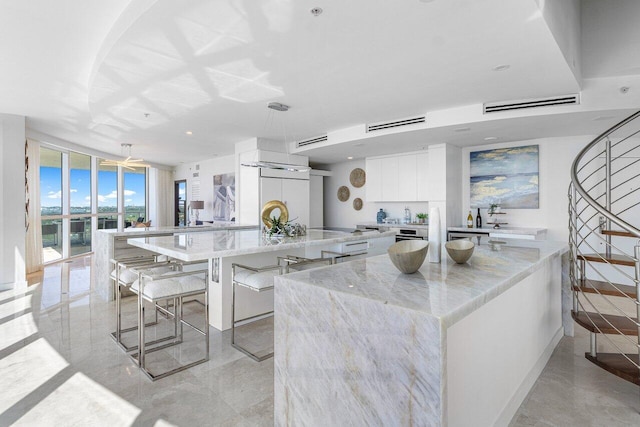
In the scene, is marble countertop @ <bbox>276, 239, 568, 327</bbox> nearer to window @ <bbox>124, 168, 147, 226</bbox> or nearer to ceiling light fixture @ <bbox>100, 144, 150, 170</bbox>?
ceiling light fixture @ <bbox>100, 144, 150, 170</bbox>

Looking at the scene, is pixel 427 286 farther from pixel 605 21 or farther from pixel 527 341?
pixel 605 21

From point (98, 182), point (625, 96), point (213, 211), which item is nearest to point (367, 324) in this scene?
point (625, 96)

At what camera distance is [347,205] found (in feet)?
26.2

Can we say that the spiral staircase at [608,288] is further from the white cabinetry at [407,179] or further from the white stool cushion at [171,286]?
the white cabinetry at [407,179]

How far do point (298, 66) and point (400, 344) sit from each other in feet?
8.32

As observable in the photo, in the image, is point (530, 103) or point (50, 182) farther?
point (50, 182)

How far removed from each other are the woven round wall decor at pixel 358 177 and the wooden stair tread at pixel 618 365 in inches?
216

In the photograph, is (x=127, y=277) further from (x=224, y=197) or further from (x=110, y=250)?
(x=224, y=197)

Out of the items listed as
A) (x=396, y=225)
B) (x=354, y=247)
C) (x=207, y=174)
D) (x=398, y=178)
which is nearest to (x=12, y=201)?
(x=207, y=174)

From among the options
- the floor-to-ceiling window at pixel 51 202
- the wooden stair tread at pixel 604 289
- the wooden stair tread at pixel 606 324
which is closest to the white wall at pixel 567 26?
the wooden stair tread at pixel 604 289

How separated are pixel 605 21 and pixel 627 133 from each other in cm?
171

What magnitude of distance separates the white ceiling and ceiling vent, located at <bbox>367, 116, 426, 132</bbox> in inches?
5.2

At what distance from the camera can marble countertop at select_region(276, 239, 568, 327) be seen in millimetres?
1237

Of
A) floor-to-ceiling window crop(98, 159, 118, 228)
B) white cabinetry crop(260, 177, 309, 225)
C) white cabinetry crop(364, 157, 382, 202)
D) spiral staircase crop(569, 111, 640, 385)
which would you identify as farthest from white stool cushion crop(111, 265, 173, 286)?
floor-to-ceiling window crop(98, 159, 118, 228)
